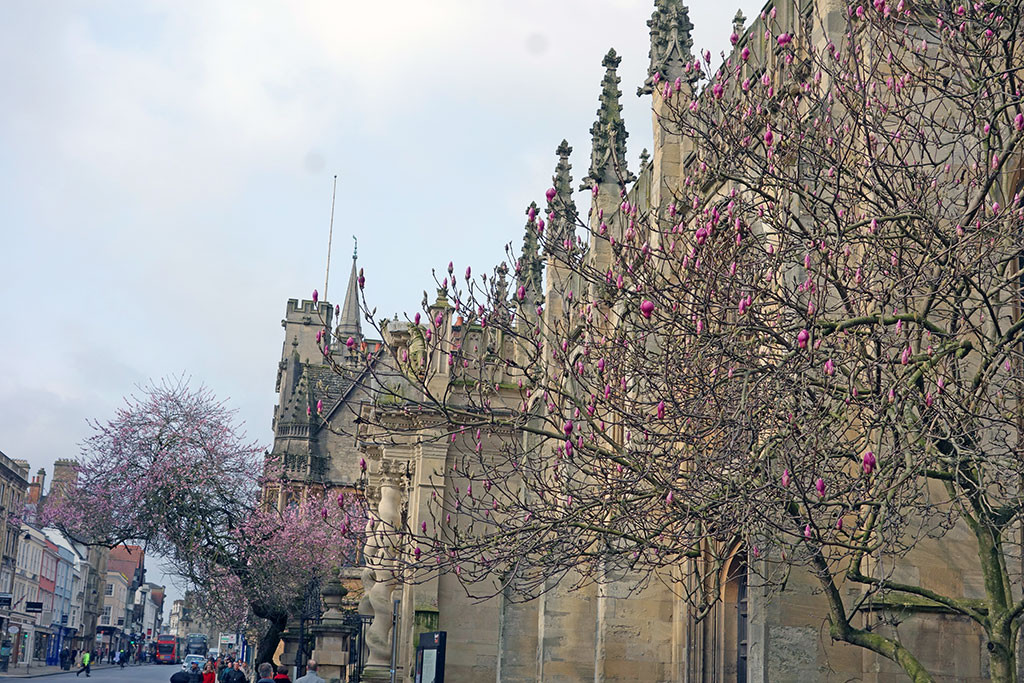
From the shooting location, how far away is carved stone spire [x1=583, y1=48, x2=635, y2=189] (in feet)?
74.2

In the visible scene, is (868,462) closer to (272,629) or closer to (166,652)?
(272,629)

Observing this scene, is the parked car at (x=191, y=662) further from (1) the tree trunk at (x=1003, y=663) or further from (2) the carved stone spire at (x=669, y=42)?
(1) the tree trunk at (x=1003, y=663)

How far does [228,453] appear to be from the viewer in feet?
116

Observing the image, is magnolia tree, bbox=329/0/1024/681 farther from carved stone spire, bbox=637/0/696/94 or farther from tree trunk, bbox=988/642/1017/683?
carved stone spire, bbox=637/0/696/94

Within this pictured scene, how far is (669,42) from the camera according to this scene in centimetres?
1892

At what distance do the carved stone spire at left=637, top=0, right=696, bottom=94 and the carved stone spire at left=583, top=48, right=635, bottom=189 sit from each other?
2.94 meters

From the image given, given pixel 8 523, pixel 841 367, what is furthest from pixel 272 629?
pixel 8 523

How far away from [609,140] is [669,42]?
394 centimetres

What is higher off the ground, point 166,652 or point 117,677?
point 166,652

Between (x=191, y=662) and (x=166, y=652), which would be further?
(x=166, y=652)

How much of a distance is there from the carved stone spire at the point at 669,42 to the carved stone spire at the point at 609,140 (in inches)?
116

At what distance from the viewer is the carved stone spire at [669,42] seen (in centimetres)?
1891

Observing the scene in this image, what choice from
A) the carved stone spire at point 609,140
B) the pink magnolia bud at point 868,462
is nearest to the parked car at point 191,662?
the carved stone spire at point 609,140

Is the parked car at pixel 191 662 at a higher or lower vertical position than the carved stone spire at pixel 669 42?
lower
